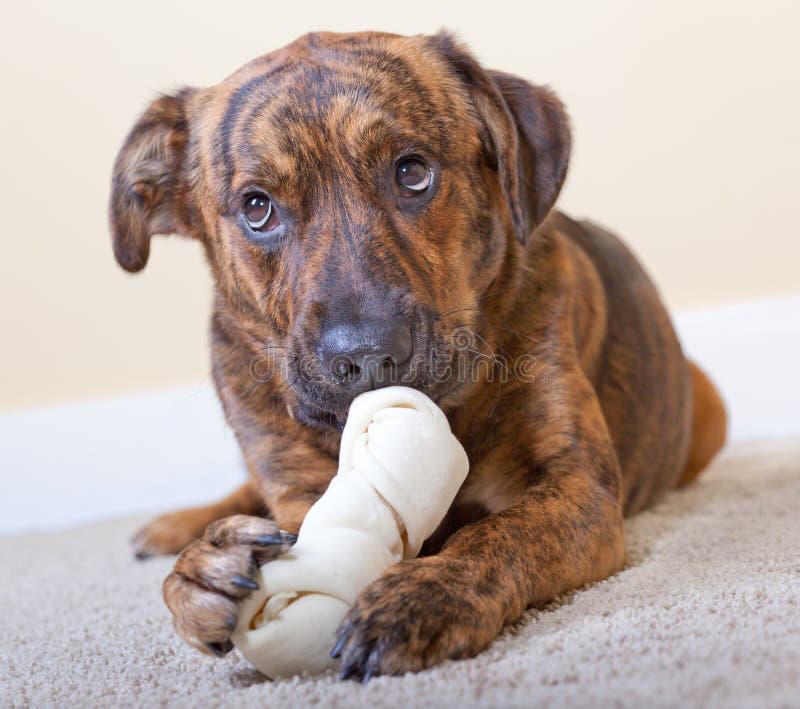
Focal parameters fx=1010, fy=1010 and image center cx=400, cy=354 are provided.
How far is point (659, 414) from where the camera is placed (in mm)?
3205

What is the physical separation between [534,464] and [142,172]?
1.36 meters

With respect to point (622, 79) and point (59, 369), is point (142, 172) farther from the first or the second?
point (622, 79)

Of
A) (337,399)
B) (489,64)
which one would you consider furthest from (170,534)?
(489,64)

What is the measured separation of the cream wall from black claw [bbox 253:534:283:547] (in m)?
3.45

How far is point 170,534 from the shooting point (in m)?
3.45

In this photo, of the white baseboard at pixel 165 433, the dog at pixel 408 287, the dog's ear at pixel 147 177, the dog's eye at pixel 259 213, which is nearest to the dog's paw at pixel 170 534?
the dog at pixel 408 287

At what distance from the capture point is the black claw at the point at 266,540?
1618 millimetres

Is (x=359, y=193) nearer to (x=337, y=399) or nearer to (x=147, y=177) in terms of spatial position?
(x=337, y=399)

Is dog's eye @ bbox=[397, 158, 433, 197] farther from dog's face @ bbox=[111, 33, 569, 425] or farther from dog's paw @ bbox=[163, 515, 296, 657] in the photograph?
dog's paw @ bbox=[163, 515, 296, 657]

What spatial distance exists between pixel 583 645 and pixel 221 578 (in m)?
0.59

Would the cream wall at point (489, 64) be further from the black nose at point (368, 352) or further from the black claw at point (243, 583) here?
the black claw at point (243, 583)

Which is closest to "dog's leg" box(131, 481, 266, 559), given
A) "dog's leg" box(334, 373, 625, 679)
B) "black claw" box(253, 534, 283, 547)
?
"dog's leg" box(334, 373, 625, 679)

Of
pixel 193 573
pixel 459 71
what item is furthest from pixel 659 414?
pixel 193 573

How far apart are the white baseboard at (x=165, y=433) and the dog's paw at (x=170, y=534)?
4.01ft
